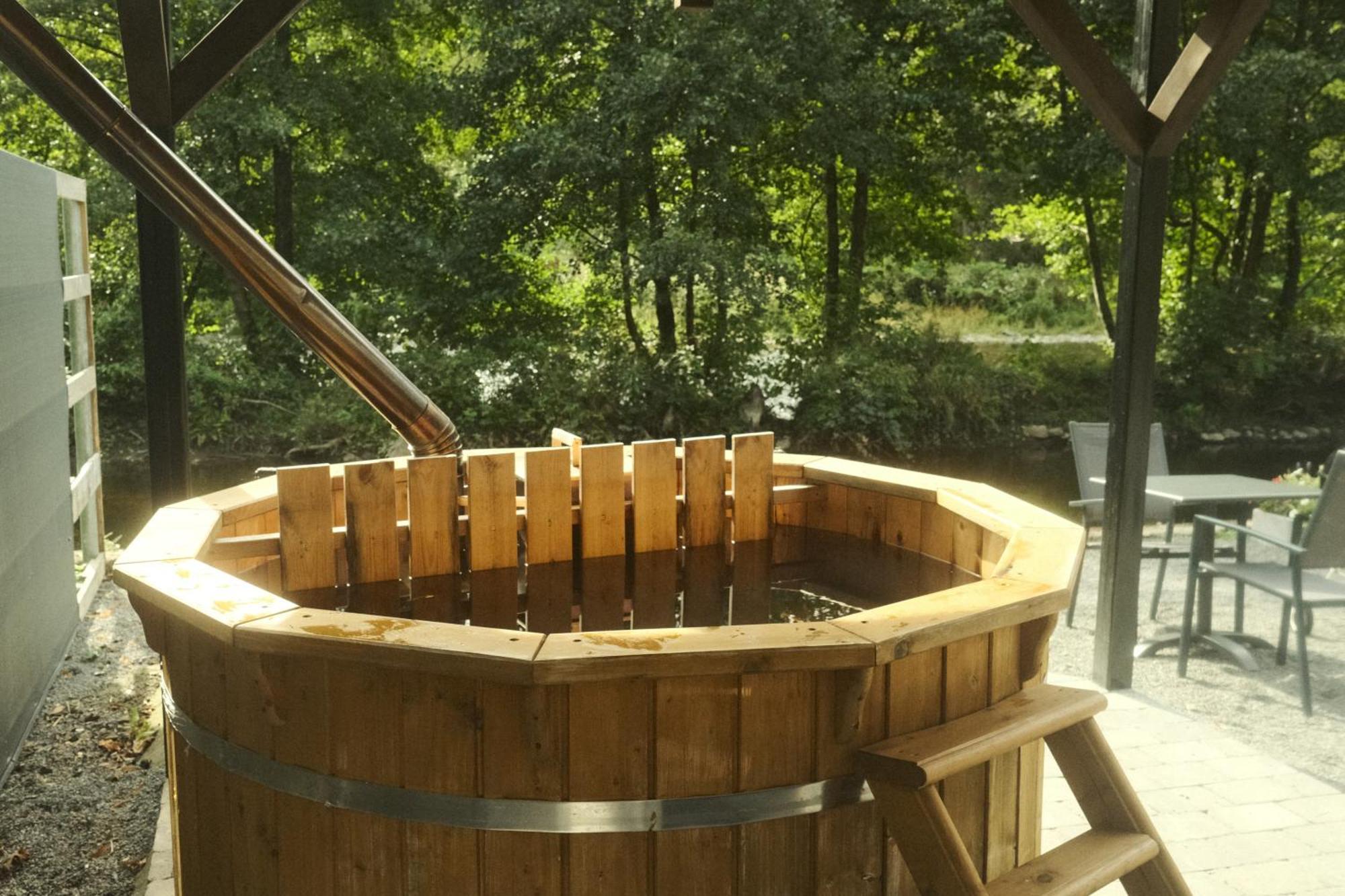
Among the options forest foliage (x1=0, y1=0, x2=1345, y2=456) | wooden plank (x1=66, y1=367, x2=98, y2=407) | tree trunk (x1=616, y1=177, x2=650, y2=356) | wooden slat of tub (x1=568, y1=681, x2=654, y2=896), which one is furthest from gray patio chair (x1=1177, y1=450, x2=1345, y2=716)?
tree trunk (x1=616, y1=177, x2=650, y2=356)

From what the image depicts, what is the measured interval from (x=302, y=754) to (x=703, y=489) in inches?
63.7

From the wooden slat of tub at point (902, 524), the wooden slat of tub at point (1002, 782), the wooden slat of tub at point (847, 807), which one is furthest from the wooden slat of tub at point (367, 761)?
the wooden slat of tub at point (902, 524)

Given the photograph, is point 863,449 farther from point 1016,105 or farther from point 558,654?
point 558,654

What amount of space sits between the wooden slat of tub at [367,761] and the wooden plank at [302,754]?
0.7 inches

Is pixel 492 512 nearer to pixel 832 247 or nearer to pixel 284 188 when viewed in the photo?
pixel 284 188

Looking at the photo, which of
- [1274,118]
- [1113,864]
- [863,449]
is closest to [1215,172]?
[1274,118]

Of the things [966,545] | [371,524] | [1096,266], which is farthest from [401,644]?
[1096,266]

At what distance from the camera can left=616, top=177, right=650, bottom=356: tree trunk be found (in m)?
11.4

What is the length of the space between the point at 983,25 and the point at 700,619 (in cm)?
1101

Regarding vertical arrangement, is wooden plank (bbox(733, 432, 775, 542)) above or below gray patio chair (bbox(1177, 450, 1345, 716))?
above

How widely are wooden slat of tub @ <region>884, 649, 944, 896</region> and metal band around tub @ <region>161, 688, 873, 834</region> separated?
0.44 ft

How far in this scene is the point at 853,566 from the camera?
345 cm

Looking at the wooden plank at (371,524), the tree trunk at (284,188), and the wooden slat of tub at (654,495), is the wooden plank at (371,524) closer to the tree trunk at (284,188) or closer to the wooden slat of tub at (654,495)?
the wooden slat of tub at (654,495)

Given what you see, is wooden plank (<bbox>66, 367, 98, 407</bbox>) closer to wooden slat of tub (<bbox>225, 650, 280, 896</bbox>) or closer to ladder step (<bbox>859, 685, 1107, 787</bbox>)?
wooden slat of tub (<bbox>225, 650, 280, 896</bbox>)
